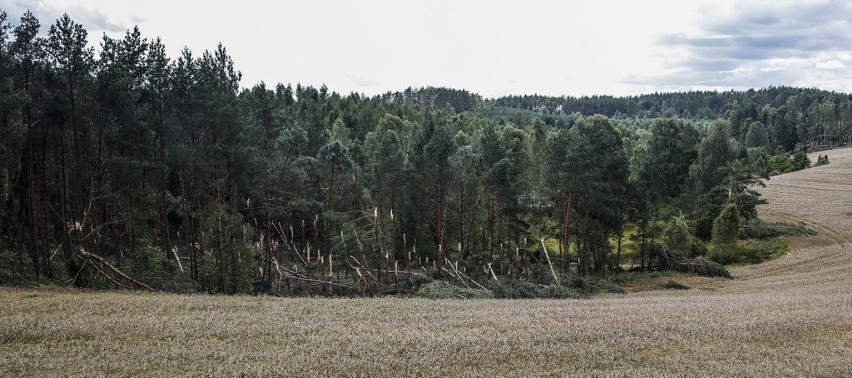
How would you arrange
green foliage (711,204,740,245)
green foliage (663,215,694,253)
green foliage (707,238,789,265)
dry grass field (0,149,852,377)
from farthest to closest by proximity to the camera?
green foliage (707,238,789,265) → green foliage (711,204,740,245) → green foliage (663,215,694,253) → dry grass field (0,149,852,377)

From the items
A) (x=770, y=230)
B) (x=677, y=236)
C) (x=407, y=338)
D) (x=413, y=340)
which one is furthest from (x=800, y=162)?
(x=413, y=340)

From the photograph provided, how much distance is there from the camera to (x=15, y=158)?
3000 cm

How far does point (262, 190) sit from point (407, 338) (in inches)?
1201

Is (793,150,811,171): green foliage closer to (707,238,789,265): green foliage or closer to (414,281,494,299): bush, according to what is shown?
(707,238,789,265): green foliage

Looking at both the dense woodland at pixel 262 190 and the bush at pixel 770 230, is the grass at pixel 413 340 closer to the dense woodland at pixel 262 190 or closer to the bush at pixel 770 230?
the dense woodland at pixel 262 190

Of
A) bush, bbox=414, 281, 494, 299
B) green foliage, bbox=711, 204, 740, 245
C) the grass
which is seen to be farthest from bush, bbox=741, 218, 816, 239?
the grass

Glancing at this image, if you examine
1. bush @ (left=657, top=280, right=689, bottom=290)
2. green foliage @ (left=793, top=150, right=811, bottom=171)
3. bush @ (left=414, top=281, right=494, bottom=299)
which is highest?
green foliage @ (left=793, top=150, right=811, bottom=171)

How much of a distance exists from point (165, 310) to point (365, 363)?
441 inches

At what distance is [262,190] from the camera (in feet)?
145

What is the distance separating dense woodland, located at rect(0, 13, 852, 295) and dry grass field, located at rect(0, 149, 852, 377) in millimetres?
8912

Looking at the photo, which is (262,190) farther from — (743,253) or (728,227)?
(743,253)

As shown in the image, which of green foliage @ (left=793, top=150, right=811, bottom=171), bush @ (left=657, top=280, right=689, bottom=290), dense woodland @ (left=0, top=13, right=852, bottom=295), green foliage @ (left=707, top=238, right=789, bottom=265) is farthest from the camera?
green foliage @ (left=793, top=150, right=811, bottom=171)

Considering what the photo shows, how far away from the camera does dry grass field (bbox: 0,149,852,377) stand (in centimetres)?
1334

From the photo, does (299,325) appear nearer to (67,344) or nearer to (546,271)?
(67,344)
